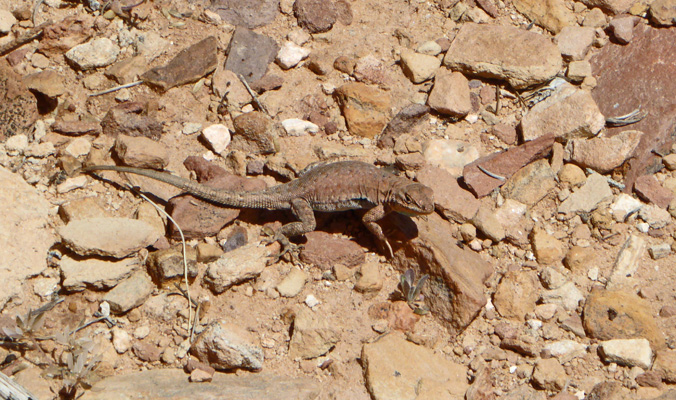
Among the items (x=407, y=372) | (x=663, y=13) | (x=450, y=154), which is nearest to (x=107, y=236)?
(x=407, y=372)

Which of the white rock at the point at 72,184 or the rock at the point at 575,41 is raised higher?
the rock at the point at 575,41

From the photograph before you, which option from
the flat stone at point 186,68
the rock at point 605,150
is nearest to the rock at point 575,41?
the rock at point 605,150

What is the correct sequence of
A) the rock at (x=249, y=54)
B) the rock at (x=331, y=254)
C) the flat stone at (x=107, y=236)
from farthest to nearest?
the rock at (x=249, y=54), the rock at (x=331, y=254), the flat stone at (x=107, y=236)

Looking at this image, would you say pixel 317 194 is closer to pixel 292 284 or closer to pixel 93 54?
pixel 292 284

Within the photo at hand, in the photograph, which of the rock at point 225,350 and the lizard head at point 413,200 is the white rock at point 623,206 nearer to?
the lizard head at point 413,200

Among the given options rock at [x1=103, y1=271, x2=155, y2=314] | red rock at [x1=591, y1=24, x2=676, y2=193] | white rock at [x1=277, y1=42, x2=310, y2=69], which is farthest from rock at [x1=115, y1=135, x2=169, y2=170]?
red rock at [x1=591, y1=24, x2=676, y2=193]

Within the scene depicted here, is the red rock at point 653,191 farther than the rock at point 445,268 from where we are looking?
Yes
